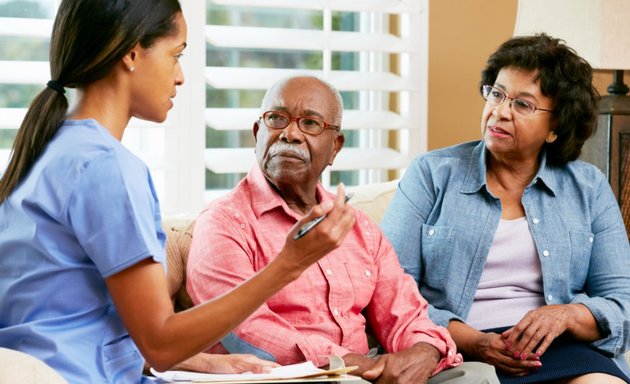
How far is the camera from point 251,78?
10.2ft

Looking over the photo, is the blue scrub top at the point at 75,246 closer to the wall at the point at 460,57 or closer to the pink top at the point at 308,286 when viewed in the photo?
the pink top at the point at 308,286

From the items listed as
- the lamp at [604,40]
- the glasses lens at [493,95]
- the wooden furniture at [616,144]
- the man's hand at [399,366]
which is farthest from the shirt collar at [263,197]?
the wooden furniture at [616,144]

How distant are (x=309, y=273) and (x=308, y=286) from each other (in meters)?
0.03

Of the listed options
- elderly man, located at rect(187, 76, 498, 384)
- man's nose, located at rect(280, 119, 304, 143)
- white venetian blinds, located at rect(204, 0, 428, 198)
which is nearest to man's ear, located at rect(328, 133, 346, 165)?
elderly man, located at rect(187, 76, 498, 384)

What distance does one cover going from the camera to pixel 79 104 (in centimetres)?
161

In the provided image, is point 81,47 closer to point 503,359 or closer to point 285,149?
point 285,149

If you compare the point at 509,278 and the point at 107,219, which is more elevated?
the point at 107,219

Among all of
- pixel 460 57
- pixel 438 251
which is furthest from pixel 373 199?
pixel 460 57

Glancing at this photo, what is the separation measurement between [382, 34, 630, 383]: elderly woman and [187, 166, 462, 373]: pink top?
17 centimetres

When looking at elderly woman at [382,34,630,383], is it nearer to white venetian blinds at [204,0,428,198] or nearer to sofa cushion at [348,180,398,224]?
sofa cushion at [348,180,398,224]

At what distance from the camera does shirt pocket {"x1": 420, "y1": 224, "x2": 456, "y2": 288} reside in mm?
2496

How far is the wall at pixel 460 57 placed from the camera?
3498 millimetres

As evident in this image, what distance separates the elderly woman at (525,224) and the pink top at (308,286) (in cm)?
17

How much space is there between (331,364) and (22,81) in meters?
1.37
